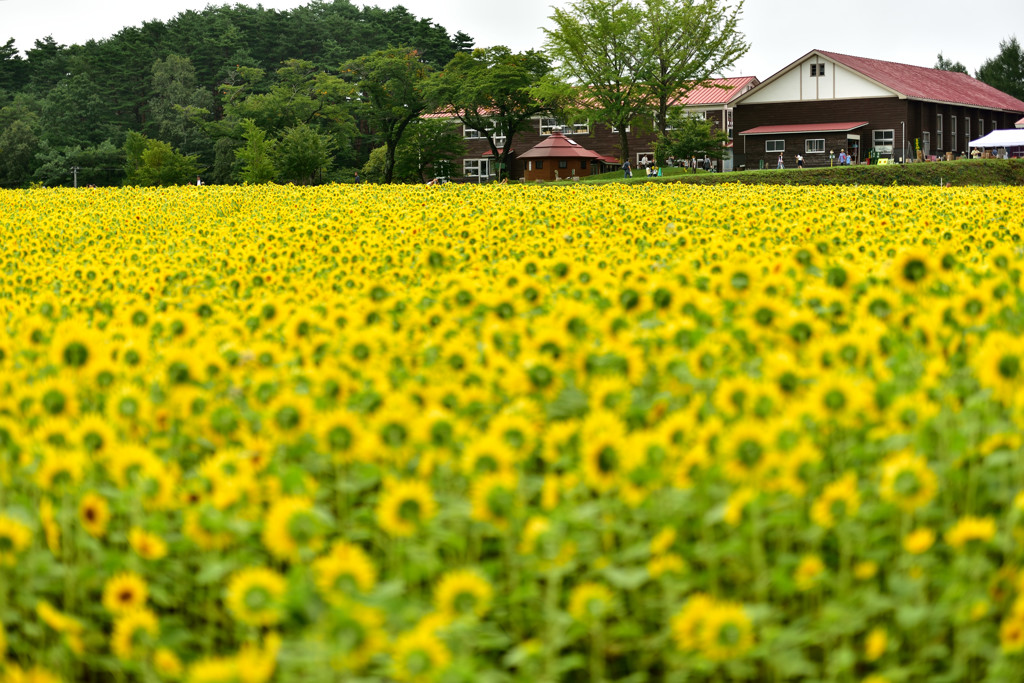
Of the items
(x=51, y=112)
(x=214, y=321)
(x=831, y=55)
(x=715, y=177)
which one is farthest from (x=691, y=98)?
(x=214, y=321)

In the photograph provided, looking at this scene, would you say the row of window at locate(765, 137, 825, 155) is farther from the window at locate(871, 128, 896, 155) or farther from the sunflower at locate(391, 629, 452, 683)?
the sunflower at locate(391, 629, 452, 683)

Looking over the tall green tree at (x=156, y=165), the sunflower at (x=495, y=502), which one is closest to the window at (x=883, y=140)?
the tall green tree at (x=156, y=165)

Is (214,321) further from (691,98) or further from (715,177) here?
(691,98)

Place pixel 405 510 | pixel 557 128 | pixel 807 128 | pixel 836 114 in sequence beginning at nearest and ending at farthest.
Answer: pixel 405 510, pixel 807 128, pixel 836 114, pixel 557 128

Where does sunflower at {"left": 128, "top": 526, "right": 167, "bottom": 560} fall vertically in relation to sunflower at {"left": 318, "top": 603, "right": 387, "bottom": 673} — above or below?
above

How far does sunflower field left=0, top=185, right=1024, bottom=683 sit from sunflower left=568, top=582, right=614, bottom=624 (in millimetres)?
17

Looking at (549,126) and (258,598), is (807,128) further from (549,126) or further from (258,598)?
(258,598)

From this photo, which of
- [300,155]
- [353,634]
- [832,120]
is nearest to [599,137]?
[832,120]

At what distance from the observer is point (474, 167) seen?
67.2 m

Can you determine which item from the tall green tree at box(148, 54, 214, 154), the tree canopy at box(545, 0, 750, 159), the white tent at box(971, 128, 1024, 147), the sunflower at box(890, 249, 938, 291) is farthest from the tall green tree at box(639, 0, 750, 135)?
the sunflower at box(890, 249, 938, 291)

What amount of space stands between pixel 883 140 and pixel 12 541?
175 ft

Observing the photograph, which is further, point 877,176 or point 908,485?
point 877,176

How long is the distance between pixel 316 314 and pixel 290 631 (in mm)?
2260

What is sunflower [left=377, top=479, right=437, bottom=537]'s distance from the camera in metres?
2.39
